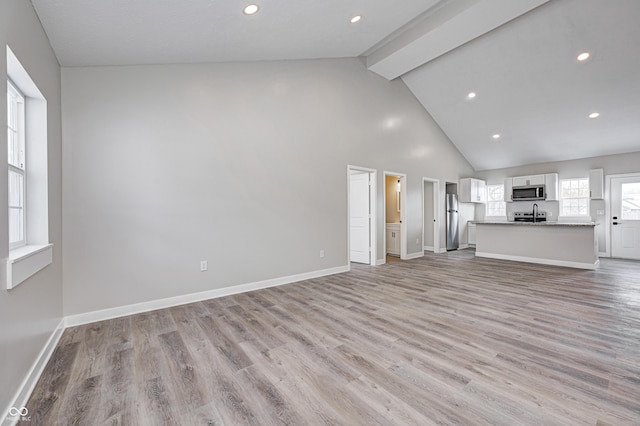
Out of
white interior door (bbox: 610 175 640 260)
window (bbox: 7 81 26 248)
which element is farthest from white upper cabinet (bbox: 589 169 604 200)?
window (bbox: 7 81 26 248)

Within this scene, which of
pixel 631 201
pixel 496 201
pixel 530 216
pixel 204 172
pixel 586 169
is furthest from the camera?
pixel 496 201

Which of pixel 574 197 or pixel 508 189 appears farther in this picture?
pixel 508 189

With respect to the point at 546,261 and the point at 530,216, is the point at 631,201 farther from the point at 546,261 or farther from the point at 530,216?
the point at 546,261

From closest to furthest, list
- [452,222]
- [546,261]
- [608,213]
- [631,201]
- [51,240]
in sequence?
1. [51,240]
2. [546,261]
3. [631,201]
4. [608,213]
5. [452,222]

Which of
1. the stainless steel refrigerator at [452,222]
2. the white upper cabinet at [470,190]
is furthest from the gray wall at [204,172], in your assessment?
the white upper cabinet at [470,190]

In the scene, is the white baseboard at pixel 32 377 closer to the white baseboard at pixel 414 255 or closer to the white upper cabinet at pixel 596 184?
the white baseboard at pixel 414 255

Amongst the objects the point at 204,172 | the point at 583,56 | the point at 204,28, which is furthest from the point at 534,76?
the point at 204,172

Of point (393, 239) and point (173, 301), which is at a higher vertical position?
point (393, 239)

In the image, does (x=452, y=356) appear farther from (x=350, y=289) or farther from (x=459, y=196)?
(x=459, y=196)

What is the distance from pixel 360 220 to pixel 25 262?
506 cm

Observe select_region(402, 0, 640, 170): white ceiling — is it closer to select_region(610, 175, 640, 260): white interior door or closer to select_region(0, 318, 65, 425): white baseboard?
select_region(610, 175, 640, 260): white interior door

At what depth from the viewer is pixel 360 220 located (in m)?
6.05

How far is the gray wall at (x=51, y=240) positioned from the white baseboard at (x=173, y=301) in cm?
25

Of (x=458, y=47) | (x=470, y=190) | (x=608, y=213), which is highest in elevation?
(x=458, y=47)
